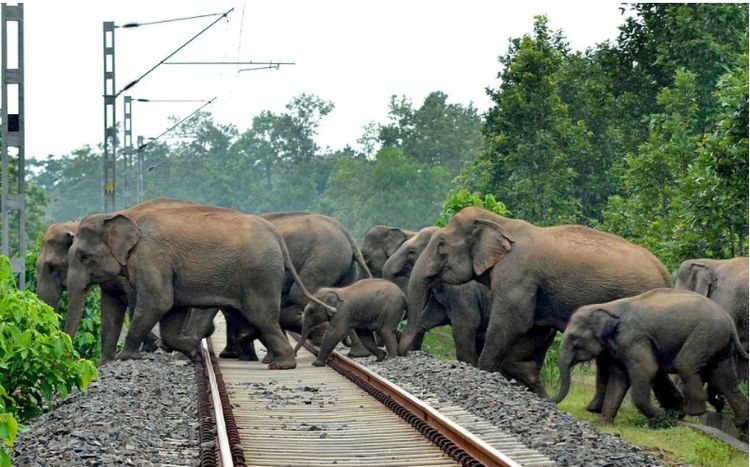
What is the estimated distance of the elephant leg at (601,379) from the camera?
16.6m

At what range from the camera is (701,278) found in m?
18.7

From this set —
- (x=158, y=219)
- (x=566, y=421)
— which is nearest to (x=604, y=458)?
(x=566, y=421)

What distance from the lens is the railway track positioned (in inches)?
427

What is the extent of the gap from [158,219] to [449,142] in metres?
82.1

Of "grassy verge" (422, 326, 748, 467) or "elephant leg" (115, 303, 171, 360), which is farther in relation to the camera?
"elephant leg" (115, 303, 171, 360)

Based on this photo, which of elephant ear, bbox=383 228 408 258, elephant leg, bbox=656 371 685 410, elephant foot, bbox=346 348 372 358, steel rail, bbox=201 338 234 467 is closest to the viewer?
steel rail, bbox=201 338 234 467

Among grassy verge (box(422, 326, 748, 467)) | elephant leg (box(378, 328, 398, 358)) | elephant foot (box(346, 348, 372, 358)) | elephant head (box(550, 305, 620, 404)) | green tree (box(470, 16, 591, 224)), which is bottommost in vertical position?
elephant foot (box(346, 348, 372, 358))

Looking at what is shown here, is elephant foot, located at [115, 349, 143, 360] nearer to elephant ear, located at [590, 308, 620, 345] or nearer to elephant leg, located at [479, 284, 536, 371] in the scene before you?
elephant leg, located at [479, 284, 536, 371]

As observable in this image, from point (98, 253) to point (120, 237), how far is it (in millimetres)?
375

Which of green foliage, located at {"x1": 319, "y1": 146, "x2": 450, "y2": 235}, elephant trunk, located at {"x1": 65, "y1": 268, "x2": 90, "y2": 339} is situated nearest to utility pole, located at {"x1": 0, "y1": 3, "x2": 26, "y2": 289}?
elephant trunk, located at {"x1": 65, "y1": 268, "x2": 90, "y2": 339}

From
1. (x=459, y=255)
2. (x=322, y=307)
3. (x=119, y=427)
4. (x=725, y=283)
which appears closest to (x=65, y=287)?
(x=322, y=307)

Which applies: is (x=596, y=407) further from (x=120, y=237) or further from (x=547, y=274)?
(x=120, y=237)

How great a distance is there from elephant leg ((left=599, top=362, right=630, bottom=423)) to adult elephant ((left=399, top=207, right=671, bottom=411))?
96.9 inches

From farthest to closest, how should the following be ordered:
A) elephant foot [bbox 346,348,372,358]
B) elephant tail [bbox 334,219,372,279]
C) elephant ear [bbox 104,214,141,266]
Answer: elephant tail [bbox 334,219,372,279], elephant foot [bbox 346,348,372,358], elephant ear [bbox 104,214,141,266]
